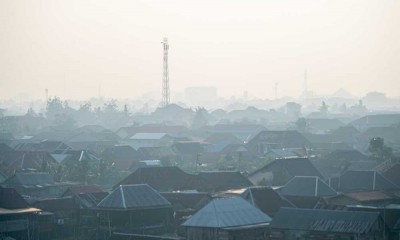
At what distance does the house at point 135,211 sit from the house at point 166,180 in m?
6.79

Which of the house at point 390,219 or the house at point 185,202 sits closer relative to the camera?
the house at point 390,219

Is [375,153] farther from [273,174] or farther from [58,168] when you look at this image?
[58,168]

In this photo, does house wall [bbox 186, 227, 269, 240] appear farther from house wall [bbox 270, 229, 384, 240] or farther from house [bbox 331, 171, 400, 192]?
house [bbox 331, 171, 400, 192]

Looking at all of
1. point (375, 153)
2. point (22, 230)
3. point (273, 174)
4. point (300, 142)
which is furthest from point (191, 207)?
point (300, 142)

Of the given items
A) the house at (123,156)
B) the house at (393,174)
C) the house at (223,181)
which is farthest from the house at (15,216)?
the house at (393,174)

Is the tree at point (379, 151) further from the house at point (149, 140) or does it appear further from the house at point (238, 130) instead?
the house at point (238, 130)

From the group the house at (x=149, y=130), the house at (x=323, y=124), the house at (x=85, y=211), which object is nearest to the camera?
the house at (x=85, y=211)

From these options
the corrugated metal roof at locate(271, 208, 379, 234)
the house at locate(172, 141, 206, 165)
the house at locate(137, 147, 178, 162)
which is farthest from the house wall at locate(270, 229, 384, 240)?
the house at locate(172, 141, 206, 165)

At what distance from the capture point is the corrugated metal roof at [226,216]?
2825cm

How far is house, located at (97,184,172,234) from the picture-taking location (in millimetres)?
32531

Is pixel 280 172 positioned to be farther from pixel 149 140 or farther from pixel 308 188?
pixel 149 140

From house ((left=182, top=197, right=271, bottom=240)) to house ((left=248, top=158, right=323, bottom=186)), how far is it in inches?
588

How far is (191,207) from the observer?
35750mm

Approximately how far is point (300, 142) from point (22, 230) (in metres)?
37.4
